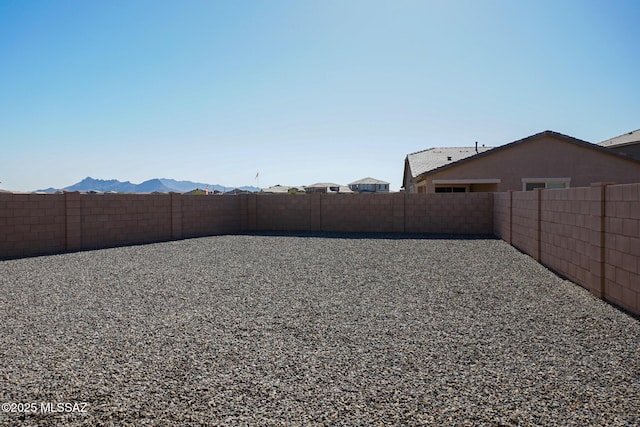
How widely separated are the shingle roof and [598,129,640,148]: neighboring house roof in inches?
356

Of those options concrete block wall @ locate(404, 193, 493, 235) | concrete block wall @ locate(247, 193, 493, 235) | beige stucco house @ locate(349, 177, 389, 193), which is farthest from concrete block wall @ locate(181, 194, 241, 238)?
beige stucco house @ locate(349, 177, 389, 193)

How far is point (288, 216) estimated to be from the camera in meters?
19.5

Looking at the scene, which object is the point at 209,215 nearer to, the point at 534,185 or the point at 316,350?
the point at 316,350

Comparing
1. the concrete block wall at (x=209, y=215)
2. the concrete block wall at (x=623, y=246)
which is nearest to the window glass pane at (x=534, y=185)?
the concrete block wall at (x=209, y=215)

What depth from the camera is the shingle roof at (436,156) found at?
24.9 metres

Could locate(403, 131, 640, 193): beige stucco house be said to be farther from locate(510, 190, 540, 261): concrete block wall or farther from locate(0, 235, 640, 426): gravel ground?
locate(0, 235, 640, 426): gravel ground

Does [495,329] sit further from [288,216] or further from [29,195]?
[288,216]

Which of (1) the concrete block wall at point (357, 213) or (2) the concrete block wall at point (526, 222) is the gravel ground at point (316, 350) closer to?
(2) the concrete block wall at point (526, 222)

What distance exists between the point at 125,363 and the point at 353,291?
3897mm

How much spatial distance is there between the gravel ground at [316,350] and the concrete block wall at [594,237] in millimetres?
319

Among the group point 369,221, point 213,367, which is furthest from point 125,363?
point 369,221

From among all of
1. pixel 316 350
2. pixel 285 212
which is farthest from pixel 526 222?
pixel 285 212

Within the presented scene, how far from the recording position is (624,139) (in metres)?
29.1

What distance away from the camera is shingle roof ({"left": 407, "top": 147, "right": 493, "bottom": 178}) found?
81.6 feet
